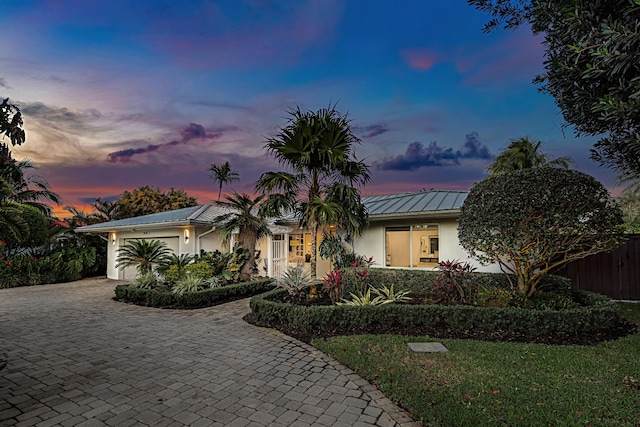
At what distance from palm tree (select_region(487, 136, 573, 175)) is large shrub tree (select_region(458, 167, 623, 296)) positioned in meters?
10.9

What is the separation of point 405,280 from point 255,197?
218 inches

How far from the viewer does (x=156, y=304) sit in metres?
9.01

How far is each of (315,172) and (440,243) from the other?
13.5 feet

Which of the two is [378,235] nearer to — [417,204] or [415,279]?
[417,204]

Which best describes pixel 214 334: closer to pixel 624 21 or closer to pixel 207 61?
pixel 624 21

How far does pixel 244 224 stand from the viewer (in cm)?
1048

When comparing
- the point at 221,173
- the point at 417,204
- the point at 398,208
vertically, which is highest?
the point at 221,173

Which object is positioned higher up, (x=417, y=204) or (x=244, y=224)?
(x=417, y=204)

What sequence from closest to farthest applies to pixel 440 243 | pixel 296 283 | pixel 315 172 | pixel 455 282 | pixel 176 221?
pixel 455 282
pixel 296 283
pixel 315 172
pixel 440 243
pixel 176 221

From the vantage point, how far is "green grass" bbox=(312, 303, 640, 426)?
9.67ft

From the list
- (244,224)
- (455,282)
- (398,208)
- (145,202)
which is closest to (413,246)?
(398,208)

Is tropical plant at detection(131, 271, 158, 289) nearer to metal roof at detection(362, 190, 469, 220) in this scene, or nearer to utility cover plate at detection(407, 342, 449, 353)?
metal roof at detection(362, 190, 469, 220)

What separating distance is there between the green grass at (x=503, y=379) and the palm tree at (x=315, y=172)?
347cm

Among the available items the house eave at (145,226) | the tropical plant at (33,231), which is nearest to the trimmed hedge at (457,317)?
the house eave at (145,226)
